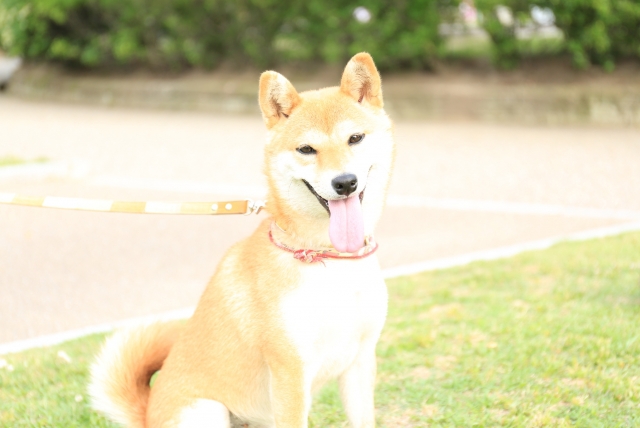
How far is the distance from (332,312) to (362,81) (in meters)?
0.97

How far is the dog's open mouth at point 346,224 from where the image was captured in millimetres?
3152

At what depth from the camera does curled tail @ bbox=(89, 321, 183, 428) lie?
138 inches

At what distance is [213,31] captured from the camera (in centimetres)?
1739

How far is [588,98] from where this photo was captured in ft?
44.0

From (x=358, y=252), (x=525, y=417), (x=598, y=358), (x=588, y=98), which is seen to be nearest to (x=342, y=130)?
(x=358, y=252)

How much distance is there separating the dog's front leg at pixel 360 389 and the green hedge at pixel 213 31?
1167 centimetres

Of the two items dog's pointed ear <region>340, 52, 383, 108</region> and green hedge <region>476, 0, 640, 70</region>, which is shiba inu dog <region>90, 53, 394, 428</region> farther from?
green hedge <region>476, 0, 640, 70</region>

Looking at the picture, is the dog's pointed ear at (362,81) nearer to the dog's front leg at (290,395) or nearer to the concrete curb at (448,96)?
the dog's front leg at (290,395)

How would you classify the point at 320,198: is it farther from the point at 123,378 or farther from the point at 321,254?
the point at 123,378

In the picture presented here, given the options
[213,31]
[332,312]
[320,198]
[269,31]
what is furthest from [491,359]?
[213,31]

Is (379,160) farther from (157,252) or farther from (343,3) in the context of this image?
(343,3)

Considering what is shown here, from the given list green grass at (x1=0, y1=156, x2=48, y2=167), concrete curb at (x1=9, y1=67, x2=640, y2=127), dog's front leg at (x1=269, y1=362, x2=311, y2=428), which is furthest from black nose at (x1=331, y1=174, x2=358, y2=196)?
concrete curb at (x1=9, y1=67, x2=640, y2=127)

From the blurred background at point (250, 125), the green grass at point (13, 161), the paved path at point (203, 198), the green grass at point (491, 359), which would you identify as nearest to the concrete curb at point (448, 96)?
the blurred background at point (250, 125)

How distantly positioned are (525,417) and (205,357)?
1570mm
